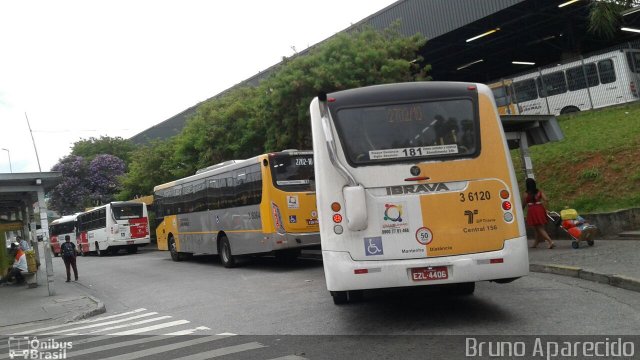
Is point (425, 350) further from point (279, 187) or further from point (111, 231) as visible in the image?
point (111, 231)

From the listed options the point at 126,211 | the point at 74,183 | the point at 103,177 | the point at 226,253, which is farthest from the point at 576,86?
the point at 74,183

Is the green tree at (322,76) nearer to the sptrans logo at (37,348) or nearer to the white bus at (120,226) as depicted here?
the sptrans logo at (37,348)

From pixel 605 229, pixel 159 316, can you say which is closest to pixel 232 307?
pixel 159 316

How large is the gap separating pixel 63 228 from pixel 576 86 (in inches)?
1406

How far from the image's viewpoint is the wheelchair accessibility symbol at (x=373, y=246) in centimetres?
680

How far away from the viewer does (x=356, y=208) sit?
673 cm

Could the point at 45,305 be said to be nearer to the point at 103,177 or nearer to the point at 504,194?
the point at 504,194

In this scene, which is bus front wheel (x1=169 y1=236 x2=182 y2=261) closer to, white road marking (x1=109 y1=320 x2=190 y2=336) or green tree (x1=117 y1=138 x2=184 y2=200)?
green tree (x1=117 y1=138 x2=184 y2=200)

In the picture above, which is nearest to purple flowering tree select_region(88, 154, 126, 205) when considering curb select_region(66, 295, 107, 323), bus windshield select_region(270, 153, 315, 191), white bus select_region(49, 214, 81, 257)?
white bus select_region(49, 214, 81, 257)

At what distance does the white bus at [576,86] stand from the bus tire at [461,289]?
565 inches

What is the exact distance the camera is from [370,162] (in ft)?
23.0

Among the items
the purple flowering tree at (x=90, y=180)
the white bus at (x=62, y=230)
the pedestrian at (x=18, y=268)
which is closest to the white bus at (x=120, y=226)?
the white bus at (x=62, y=230)

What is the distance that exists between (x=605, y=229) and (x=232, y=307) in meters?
8.52

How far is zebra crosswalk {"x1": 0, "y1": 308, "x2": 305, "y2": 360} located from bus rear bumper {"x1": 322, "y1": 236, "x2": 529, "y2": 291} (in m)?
1.22
